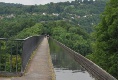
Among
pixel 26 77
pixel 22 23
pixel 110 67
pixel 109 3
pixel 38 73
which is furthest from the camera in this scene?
pixel 22 23

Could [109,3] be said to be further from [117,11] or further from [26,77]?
[26,77]

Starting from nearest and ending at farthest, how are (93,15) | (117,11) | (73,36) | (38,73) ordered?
(38,73)
(117,11)
(73,36)
(93,15)

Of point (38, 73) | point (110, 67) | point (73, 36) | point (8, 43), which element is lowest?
point (73, 36)

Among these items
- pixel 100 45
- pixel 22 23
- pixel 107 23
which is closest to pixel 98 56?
pixel 100 45

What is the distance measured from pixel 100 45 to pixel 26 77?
59.1 ft

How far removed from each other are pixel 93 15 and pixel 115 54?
16342 cm

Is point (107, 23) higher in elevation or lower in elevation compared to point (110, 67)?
higher

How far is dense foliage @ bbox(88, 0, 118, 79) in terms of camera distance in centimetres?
2411

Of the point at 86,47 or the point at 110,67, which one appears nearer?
the point at 110,67

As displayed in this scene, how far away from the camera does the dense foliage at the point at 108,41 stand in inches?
949

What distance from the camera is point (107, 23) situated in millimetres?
26672

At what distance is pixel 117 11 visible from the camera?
25047 mm

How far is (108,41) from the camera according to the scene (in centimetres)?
2586

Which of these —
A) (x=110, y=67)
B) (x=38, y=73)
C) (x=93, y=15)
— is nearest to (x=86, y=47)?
(x=110, y=67)
